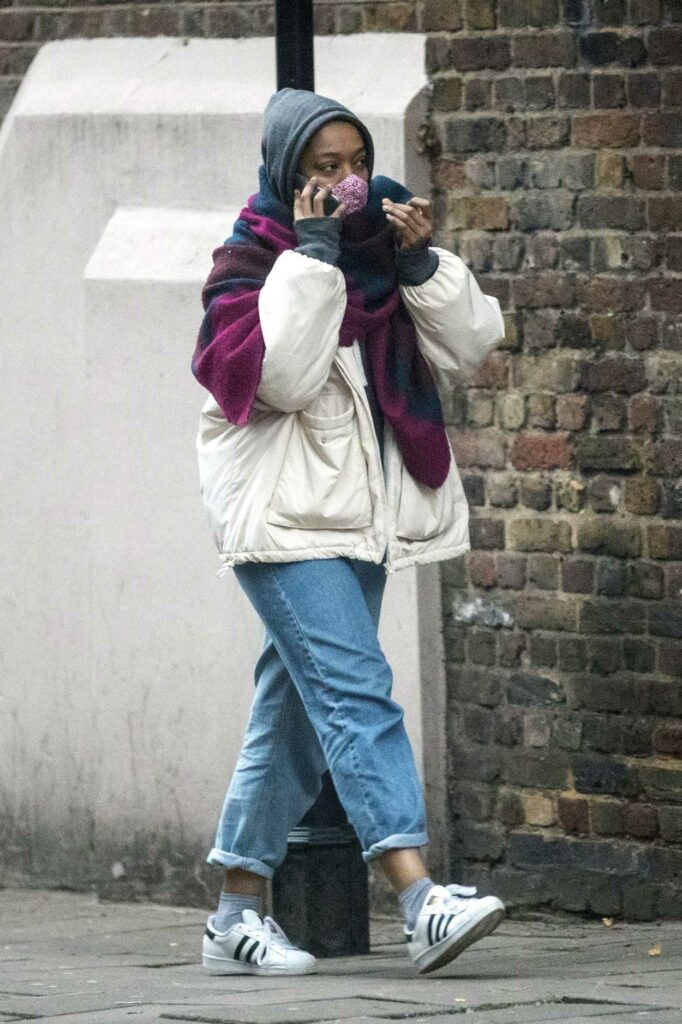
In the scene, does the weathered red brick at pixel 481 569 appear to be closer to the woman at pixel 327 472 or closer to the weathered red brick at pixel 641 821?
the weathered red brick at pixel 641 821

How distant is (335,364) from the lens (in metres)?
4.90

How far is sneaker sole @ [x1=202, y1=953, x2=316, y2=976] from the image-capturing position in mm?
5016

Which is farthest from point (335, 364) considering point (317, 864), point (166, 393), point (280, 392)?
point (166, 393)

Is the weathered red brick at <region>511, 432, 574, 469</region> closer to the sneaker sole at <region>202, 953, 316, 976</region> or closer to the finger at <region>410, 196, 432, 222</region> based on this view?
the finger at <region>410, 196, 432, 222</region>

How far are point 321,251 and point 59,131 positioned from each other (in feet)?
7.49

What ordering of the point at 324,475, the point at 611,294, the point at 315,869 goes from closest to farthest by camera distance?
the point at 324,475 → the point at 315,869 → the point at 611,294

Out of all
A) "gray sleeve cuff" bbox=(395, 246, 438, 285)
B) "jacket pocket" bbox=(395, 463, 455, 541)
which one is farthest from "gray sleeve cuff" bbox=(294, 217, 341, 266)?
"jacket pocket" bbox=(395, 463, 455, 541)

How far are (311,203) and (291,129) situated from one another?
0.21 metres

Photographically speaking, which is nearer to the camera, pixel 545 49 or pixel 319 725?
pixel 319 725

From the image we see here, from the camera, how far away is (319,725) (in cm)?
482

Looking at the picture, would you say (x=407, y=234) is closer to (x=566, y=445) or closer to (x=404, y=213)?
(x=404, y=213)

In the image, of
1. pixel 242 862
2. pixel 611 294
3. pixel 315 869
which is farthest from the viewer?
pixel 611 294

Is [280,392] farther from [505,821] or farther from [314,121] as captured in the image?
[505,821]

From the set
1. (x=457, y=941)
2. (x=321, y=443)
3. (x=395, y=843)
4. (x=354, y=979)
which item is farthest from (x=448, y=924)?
(x=321, y=443)
